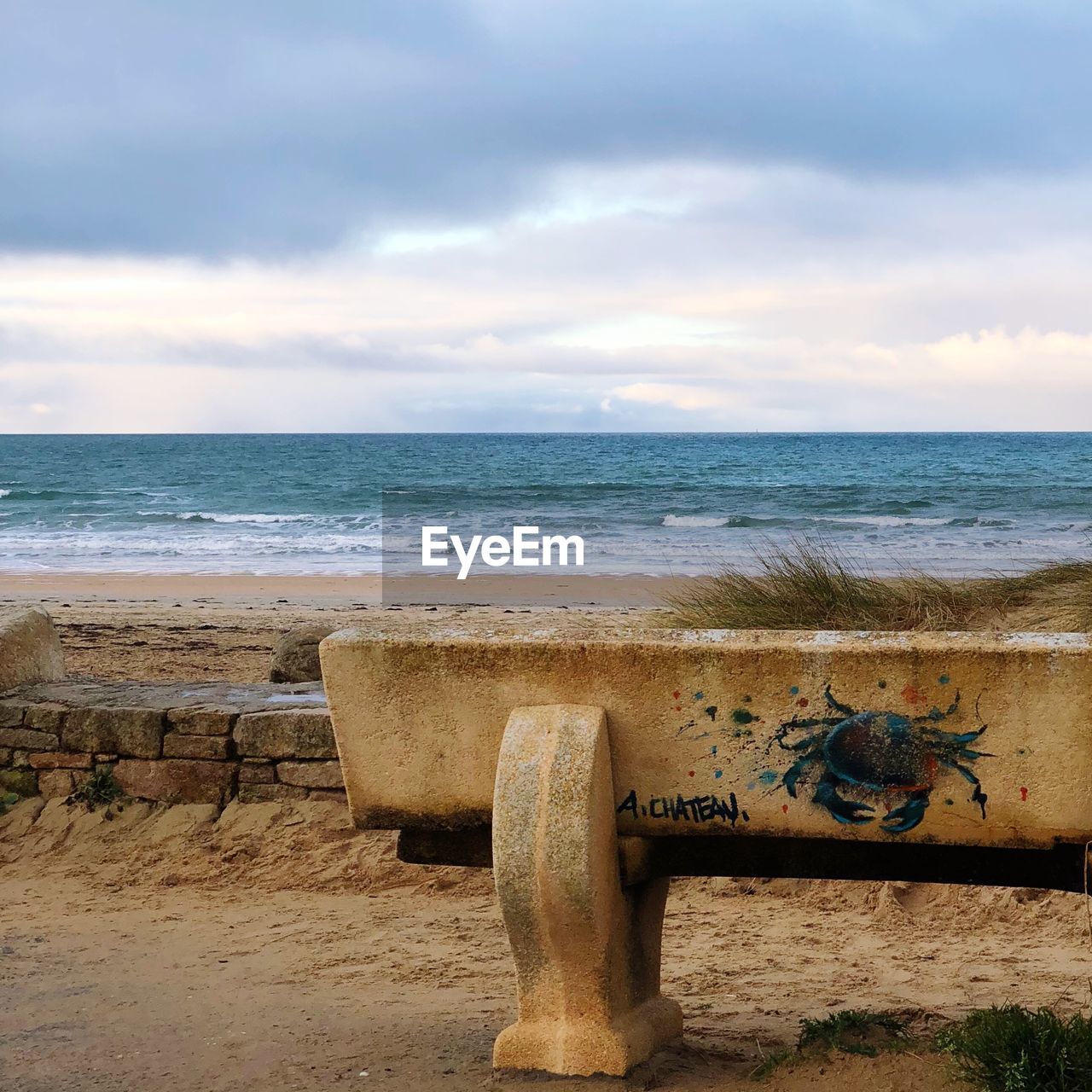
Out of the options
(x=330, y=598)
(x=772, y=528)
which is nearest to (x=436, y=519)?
(x=772, y=528)

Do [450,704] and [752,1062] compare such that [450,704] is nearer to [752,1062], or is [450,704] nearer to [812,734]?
[812,734]

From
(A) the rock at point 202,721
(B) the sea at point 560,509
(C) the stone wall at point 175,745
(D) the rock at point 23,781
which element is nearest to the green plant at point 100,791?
(C) the stone wall at point 175,745

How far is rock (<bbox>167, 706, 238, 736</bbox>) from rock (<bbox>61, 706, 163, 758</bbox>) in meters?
0.08

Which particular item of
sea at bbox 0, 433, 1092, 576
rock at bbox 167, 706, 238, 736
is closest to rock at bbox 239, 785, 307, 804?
rock at bbox 167, 706, 238, 736

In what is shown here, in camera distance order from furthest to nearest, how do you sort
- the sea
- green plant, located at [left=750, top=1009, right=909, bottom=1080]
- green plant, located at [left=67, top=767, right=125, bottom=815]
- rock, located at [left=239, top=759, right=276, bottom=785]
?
the sea < green plant, located at [left=67, top=767, right=125, bottom=815] < rock, located at [left=239, top=759, right=276, bottom=785] < green plant, located at [left=750, top=1009, right=909, bottom=1080]

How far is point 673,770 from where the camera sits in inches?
120

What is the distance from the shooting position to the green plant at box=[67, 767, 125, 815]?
5.78 metres

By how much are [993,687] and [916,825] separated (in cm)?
37

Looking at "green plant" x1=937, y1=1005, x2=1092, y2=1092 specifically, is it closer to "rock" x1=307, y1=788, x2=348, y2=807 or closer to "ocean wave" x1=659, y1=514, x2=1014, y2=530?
"rock" x1=307, y1=788, x2=348, y2=807

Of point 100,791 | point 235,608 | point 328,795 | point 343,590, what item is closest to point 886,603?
point 328,795

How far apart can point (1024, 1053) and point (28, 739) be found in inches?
184

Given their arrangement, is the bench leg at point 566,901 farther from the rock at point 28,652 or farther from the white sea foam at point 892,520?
the white sea foam at point 892,520

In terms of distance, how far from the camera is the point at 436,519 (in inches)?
1137

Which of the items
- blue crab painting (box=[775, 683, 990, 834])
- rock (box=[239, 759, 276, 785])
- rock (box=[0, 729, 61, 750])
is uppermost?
blue crab painting (box=[775, 683, 990, 834])
